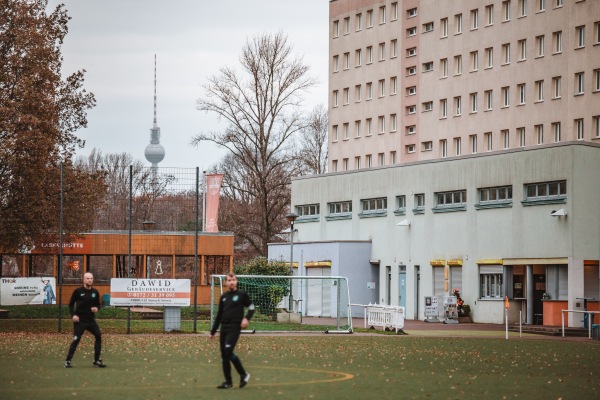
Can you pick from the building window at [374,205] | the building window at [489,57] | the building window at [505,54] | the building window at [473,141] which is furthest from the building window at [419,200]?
the building window at [473,141]

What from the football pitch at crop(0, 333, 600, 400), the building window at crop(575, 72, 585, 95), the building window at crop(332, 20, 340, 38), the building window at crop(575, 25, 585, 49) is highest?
the building window at crop(332, 20, 340, 38)

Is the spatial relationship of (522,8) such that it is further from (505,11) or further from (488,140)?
(488,140)

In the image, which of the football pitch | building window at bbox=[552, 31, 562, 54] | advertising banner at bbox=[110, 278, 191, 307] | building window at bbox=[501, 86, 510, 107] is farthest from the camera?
building window at bbox=[501, 86, 510, 107]

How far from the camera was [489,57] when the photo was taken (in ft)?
256

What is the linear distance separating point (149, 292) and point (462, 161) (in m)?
21.6

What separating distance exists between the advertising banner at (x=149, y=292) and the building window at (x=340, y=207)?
89.0 ft

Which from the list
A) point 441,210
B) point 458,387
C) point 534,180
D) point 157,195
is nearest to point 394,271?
point 441,210

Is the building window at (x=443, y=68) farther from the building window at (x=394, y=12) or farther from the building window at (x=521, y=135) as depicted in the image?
the building window at (x=521, y=135)

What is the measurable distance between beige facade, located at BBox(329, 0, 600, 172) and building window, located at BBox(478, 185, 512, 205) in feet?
33.6

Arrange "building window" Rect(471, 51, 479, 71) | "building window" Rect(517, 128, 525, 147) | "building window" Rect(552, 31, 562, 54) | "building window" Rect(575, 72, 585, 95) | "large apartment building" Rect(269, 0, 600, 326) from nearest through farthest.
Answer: "large apartment building" Rect(269, 0, 600, 326), "building window" Rect(575, 72, 585, 95), "building window" Rect(552, 31, 562, 54), "building window" Rect(517, 128, 525, 147), "building window" Rect(471, 51, 479, 71)

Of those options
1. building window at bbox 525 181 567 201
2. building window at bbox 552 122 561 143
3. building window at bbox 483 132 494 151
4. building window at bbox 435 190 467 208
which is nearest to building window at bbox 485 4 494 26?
building window at bbox 483 132 494 151

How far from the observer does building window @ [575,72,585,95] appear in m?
70.1

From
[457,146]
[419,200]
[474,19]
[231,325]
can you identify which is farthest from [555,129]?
[231,325]

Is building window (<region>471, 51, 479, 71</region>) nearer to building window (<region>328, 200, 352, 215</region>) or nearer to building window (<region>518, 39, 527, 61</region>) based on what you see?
building window (<region>518, 39, 527, 61</region>)
